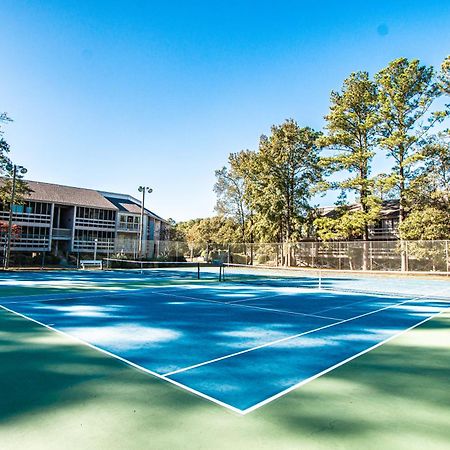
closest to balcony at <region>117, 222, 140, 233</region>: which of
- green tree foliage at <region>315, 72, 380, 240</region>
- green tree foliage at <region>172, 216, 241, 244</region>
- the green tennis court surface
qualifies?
green tree foliage at <region>172, 216, 241, 244</region>

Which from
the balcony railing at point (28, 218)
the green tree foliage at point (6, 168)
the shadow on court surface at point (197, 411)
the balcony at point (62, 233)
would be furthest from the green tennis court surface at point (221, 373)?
the balcony at point (62, 233)

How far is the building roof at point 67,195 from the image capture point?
3394 centimetres

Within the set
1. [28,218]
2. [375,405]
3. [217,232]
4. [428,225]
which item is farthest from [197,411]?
[217,232]

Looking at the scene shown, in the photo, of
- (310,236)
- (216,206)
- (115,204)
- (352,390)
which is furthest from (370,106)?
(352,390)

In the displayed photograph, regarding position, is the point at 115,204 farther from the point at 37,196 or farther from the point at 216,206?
the point at 216,206

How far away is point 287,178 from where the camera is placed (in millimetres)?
37312

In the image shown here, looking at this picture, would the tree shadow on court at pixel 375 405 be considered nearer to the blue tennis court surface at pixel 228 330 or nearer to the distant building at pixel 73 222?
the blue tennis court surface at pixel 228 330

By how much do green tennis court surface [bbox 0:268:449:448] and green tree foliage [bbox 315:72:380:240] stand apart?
23982 millimetres

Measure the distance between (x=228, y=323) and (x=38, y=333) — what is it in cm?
362

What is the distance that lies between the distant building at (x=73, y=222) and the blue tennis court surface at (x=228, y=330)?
69.0 ft

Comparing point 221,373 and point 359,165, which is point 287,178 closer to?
point 359,165

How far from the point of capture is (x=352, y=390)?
12.1 ft

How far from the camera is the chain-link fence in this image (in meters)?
25.2

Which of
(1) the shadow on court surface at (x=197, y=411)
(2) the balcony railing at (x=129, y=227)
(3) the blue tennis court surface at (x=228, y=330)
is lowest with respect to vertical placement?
(3) the blue tennis court surface at (x=228, y=330)
